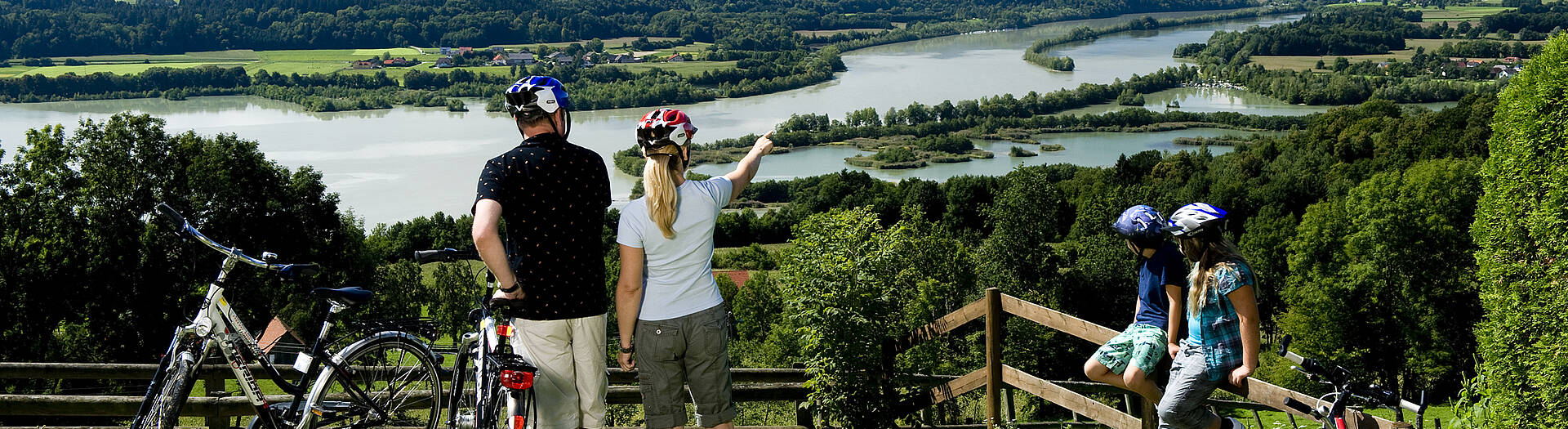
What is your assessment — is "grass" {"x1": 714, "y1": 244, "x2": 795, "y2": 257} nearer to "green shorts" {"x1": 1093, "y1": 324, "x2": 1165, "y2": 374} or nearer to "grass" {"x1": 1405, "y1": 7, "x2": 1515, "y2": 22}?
"green shorts" {"x1": 1093, "y1": 324, "x2": 1165, "y2": 374}

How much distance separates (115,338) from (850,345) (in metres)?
20.8

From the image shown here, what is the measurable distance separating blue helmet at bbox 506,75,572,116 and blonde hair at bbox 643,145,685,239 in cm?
38

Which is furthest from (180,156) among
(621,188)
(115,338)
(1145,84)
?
(1145,84)

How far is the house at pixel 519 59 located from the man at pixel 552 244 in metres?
115

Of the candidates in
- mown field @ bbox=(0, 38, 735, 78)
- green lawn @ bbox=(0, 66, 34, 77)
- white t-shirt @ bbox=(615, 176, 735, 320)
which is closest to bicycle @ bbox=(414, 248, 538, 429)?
white t-shirt @ bbox=(615, 176, 735, 320)

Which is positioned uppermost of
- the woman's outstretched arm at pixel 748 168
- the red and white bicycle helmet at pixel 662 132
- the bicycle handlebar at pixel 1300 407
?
the red and white bicycle helmet at pixel 662 132

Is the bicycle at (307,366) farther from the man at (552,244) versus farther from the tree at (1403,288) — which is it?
the tree at (1403,288)

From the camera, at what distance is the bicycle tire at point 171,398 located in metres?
4.35

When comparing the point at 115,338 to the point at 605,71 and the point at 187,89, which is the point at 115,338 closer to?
the point at 187,89

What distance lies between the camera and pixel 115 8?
118m

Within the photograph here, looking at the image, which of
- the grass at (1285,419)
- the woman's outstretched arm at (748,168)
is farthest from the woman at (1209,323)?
the woman's outstretched arm at (748,168)

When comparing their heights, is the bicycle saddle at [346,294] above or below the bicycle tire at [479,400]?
above

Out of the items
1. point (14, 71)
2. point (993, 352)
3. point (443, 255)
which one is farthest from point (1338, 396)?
point (14, 71)

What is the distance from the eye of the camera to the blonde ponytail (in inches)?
149
